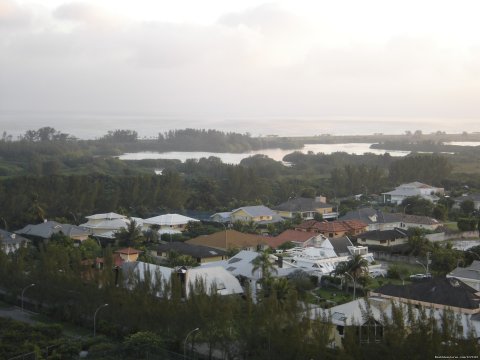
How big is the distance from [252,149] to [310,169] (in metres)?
76.9

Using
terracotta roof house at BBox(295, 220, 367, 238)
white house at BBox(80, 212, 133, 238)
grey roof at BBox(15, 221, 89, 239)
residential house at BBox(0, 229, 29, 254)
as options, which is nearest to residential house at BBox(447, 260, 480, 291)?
terracotta roof house at BBox(295, 220, 367, 238)

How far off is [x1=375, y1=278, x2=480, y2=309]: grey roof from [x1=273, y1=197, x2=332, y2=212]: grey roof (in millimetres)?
26446

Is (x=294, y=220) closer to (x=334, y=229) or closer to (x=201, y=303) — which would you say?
(x=334, y=229)

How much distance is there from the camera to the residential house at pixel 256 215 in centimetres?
4766

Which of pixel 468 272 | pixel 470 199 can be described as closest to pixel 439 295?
pixel 468 272

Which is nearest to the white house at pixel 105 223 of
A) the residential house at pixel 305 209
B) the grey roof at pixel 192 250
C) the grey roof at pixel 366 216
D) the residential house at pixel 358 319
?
the grey roof at pixel 192 250

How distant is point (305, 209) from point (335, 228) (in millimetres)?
9603

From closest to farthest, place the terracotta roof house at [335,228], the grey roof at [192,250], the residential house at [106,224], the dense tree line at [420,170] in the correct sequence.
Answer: the grey roof at [192,250], the residential house at [106,224], the terracotta roof house at [335,228], the dense tree line at [420,170]

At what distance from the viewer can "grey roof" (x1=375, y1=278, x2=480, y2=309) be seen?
2320cm

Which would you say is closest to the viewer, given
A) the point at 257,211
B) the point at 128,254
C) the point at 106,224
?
the point at 128,254

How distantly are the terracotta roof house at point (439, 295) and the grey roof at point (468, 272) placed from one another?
8.31 feet

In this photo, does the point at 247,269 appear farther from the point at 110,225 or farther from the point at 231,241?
the point at 110,225

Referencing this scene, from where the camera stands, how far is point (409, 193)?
5869 centimetres

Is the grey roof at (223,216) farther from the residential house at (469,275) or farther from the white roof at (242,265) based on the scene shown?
the residential house at (469,275)
